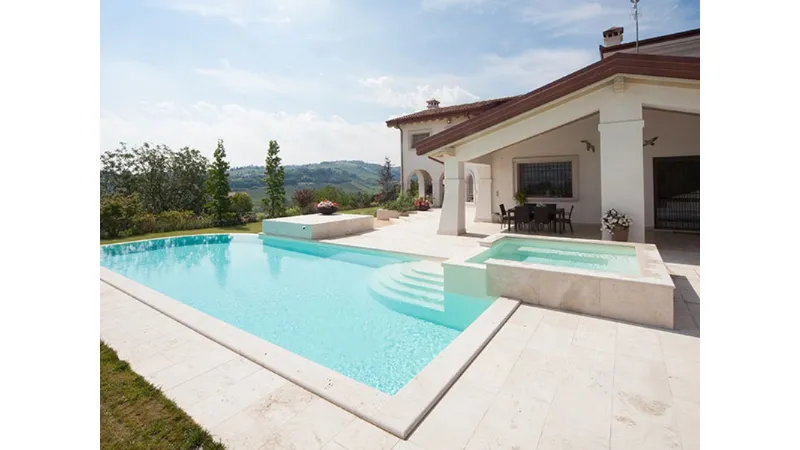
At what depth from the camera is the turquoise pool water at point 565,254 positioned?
646cm

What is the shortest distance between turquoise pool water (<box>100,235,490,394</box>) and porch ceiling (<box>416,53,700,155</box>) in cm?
466

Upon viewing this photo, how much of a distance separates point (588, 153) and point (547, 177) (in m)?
1.67

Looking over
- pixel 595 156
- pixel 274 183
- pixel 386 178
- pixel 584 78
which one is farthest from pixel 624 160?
pixel 386 178

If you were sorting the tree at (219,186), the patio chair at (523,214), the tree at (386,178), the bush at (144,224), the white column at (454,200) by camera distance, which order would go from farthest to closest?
the tree at (386,178)
the tree at (219,186)
the bush at (144,224)
the white column at (454,200)
the patio chair at (523,214)

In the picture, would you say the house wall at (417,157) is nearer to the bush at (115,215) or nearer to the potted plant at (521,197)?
the potted plant at (521,197)

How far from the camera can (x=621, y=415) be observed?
2.90 meters

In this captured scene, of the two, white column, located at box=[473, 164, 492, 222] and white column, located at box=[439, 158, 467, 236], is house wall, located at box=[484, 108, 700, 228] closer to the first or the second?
white column, located at box=[473, 164, 492, 222]

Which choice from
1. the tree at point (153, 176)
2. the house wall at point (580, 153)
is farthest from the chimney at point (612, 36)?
the tree at point (153, 176)

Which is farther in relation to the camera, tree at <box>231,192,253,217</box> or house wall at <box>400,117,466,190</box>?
house wall at <box>400,117,466,190</box>

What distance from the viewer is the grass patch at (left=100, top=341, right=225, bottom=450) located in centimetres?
271

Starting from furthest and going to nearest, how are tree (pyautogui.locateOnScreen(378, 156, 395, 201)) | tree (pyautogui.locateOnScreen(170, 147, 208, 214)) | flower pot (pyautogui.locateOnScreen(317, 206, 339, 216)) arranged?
tree (pyautogui.locateOnScreen(378, 156, 395, 201)) < tree (pyautogui.locateOnScreen(170, 147, 208, 214)) < flower pot (pyautogui.locateOnScreen(317, 206, 339, 216))

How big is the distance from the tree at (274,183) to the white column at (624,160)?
16338mm

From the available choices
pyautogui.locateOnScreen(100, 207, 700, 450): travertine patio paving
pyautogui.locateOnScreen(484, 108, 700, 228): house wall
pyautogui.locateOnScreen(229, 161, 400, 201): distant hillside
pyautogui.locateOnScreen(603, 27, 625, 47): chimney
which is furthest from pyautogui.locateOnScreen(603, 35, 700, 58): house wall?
pyautogui.locateOnScreen(229, 161, 400, 201): distant hillside
